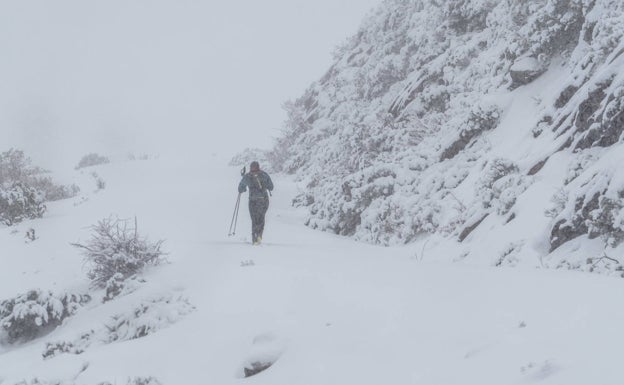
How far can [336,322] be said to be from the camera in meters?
5.68

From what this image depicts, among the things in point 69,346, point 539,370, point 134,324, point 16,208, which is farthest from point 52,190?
point 539,370

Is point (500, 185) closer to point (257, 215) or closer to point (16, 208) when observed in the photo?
point (257, 215)

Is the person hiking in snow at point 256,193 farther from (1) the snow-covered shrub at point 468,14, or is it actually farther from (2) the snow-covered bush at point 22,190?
(1) the snow-covered shrub at point 468,14

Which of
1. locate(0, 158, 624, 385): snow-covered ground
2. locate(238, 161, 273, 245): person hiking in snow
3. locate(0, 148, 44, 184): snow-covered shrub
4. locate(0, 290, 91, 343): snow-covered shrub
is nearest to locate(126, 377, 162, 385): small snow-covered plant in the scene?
locate(0, 158, 624, 385): snow-covered ground

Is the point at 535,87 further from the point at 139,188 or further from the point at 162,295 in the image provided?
the point at 139,188

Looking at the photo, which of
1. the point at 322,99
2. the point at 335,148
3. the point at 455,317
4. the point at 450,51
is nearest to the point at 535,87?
the point at 450,51

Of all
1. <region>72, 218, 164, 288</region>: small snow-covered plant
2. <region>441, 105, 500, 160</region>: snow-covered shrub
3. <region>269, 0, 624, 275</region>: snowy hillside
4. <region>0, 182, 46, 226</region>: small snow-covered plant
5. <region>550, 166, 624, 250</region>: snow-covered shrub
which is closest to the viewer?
<region>550, 166, 624, 250</region>: snow-covered shrub

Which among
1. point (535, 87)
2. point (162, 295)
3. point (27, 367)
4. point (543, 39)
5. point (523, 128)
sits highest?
point (543, 39)

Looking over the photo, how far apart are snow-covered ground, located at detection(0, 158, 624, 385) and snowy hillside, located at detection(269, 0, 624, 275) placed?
4.30 feet

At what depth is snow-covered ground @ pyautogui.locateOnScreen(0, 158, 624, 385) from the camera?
12.7 ft

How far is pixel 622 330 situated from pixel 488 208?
6.91 metres

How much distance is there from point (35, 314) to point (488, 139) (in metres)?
9.93

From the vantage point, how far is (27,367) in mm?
7309

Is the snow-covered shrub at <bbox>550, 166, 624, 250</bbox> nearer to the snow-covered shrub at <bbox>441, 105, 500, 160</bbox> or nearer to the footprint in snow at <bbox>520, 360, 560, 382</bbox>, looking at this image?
the footprint in snow at <bbox>520, 360, 560, 382</bbox>
